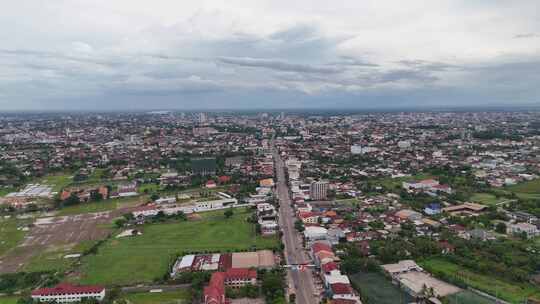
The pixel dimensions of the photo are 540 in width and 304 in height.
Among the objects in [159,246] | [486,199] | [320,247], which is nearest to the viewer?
[320,247]

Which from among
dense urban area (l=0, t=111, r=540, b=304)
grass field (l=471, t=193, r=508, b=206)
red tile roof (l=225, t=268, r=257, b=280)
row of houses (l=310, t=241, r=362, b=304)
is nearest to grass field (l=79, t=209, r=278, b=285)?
dense urban area (l=0, t=111, r=540, b=304)

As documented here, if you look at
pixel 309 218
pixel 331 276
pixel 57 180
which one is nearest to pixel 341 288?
pixel 331 276

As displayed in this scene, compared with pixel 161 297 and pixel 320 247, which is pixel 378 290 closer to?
pixel 320 247

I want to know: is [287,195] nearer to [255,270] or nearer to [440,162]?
[255,270]

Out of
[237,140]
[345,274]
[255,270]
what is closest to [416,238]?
[345,274]

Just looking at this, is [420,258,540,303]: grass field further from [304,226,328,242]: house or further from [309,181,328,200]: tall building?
[309,181,328,200]: tall building

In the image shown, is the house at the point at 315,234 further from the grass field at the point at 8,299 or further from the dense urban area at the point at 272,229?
the grass field at the point at 8,299
